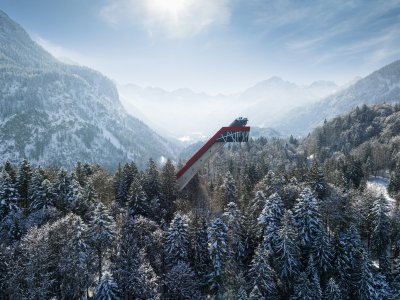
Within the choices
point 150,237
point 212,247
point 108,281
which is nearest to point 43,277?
point 108,281

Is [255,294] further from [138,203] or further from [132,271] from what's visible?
[138,203]

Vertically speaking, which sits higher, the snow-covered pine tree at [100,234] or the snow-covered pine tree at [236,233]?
the snow-covered pine tree at [100,234]

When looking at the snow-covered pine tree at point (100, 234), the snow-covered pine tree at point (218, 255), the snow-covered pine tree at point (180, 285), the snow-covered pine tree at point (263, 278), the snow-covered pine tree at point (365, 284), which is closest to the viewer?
the snow-covered pine tree at point (180, 285)

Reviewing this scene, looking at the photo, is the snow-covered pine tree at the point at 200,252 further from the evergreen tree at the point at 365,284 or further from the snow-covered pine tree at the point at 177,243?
the evergreen tree at the point at 365,284

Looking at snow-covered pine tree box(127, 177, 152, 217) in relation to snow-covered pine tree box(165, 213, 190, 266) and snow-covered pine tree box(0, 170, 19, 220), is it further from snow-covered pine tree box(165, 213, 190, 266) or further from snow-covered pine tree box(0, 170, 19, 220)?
snow-covered pine tree box(0, 170, 19, 220)

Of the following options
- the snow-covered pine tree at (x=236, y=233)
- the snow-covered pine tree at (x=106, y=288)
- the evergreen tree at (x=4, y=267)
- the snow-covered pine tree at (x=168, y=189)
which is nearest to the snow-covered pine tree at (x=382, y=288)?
the snow-covered pine tree at (x=236, y=233)

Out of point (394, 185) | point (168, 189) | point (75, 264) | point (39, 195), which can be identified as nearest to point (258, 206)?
point (168, 189)

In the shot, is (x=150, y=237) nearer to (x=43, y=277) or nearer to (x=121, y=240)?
(x=121, y=240)
